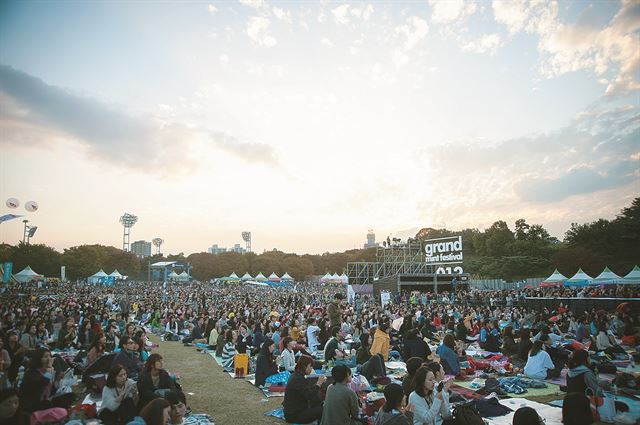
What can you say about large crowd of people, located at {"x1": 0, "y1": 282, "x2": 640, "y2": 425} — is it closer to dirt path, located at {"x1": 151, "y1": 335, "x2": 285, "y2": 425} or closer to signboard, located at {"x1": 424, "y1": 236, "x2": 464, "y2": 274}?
dirt path, located at {"x1": 151, "y1": 335, "x2": 285, "y2": 425}

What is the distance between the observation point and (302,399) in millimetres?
5793

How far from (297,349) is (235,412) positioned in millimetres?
3540

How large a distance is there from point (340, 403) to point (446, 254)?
37.3 meters

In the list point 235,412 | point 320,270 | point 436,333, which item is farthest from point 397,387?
point 320,270

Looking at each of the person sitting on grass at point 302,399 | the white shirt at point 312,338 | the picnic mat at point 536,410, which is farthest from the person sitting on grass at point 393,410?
the white shirt at point 312,338

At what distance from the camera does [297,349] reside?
1021cm

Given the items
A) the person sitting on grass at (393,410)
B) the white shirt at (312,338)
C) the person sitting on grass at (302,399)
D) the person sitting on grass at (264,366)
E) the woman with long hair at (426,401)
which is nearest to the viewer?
the person sitting on grass at (393,410)

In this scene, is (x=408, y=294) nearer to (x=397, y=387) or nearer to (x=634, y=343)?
(x=634, y=343)

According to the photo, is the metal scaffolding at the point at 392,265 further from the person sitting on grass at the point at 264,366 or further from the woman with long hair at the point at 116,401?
the woman with long hair at the point at 116,401

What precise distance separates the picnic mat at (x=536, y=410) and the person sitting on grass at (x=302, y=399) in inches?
110

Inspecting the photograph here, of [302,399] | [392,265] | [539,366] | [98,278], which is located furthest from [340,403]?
[98,278]

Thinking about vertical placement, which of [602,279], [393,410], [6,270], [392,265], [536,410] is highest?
[6,270]

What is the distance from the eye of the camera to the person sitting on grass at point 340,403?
4633 millimetres

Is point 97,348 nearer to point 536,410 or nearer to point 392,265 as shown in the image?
point 536,410
